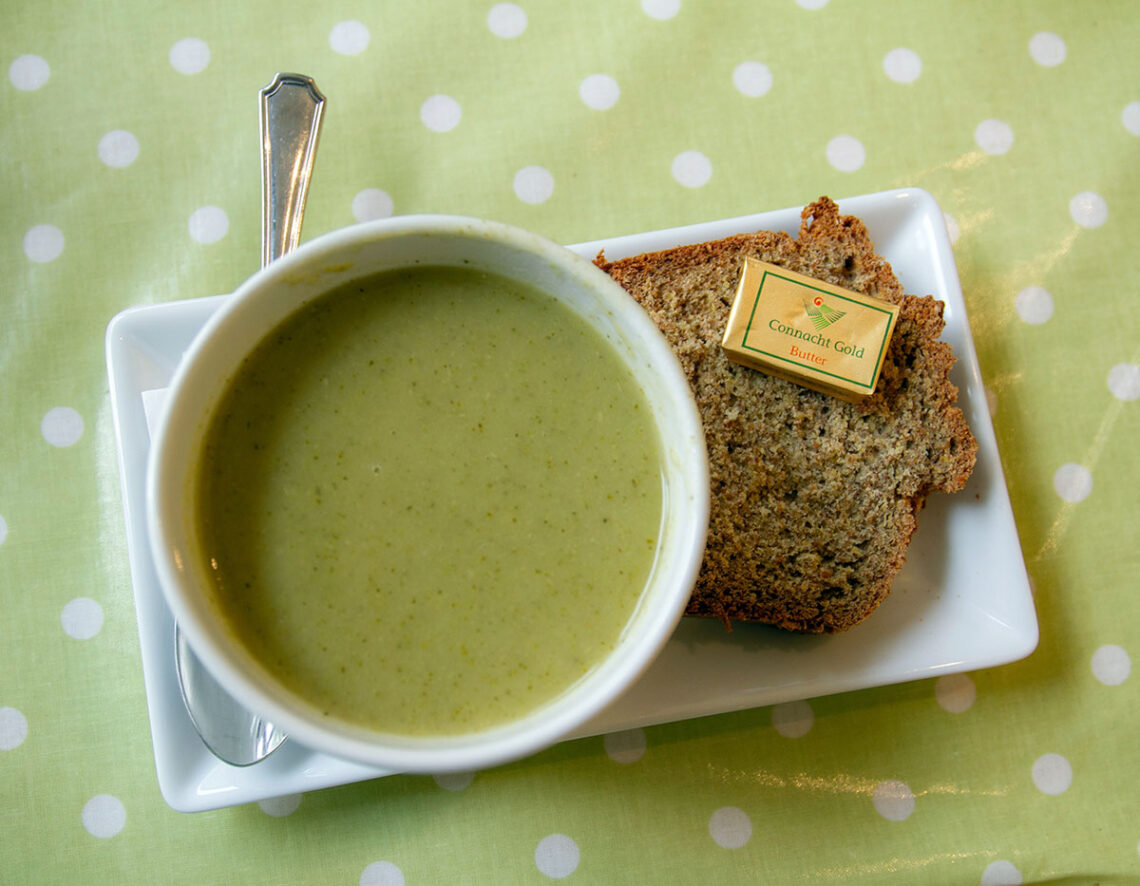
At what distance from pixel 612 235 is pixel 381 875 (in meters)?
1.22

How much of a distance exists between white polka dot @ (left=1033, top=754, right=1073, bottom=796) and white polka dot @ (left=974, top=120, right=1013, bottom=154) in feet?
3.71

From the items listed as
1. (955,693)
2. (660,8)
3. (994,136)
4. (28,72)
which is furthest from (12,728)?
(994,136)

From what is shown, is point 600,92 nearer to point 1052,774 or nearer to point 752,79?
point 752,79

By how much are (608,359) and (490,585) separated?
319mm

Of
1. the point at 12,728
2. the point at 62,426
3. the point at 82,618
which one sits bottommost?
the point at 12,728

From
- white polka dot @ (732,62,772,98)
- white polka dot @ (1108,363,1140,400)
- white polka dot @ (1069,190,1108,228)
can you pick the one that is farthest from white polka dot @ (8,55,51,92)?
white polka dot @ (1108,363,1140,400)

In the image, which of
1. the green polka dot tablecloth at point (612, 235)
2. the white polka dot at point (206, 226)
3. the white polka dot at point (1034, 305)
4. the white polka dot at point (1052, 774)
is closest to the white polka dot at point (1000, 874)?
the green polka dot tablecloth at point (612, 235)

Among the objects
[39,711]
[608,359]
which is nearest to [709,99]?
[608,359]

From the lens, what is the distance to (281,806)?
1487mm

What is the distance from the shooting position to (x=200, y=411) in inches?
41.0

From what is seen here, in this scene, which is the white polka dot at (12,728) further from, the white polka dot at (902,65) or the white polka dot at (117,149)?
the white polka dot at (902,65)

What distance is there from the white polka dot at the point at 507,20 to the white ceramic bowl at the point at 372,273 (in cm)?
78

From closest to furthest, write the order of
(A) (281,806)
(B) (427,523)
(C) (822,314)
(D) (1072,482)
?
(B) (427,523) → (C) (822,314) → (A) (281,806) → (D) (1072,482)

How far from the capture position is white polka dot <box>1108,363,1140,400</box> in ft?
5.27
